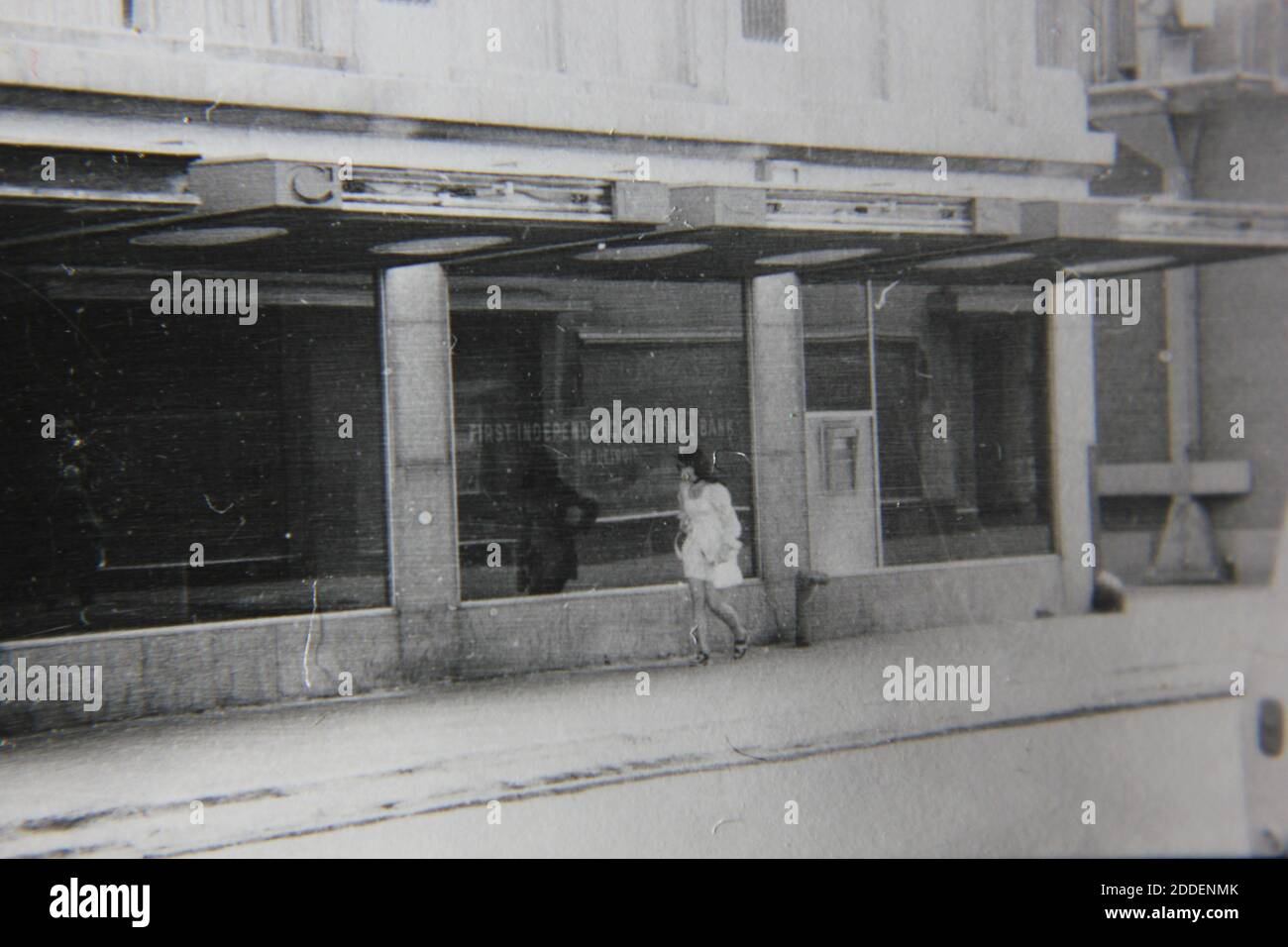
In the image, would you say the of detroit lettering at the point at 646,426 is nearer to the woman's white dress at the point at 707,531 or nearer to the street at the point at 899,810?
the woman's white dress at the point at 707,531

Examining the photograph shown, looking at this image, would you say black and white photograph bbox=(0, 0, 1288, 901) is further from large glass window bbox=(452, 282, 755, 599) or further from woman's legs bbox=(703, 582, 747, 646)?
woman's legs bbox=(703, 582, 747, 646)

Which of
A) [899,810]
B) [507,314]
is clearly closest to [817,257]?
[507,314]

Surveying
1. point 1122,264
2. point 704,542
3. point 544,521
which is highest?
point 1122,264

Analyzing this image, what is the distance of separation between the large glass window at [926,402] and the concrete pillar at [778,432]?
207mm

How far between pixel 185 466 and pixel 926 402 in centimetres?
618

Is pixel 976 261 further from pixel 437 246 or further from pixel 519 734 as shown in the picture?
pixel 519 734

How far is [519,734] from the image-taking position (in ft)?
28.8

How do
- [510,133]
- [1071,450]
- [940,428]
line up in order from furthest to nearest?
[1071,450] → [940,428] → [510,133]

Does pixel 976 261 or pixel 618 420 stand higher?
pixel 976 261

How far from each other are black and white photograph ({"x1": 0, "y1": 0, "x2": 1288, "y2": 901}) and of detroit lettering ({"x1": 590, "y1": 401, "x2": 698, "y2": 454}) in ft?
0.13

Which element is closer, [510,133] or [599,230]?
[599,230]

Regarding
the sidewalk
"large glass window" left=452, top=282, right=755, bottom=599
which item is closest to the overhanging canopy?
"large glass window" left=452, top=282, right=755, bottom=599

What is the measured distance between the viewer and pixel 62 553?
360 inches

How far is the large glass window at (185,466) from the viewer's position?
29.6ft
